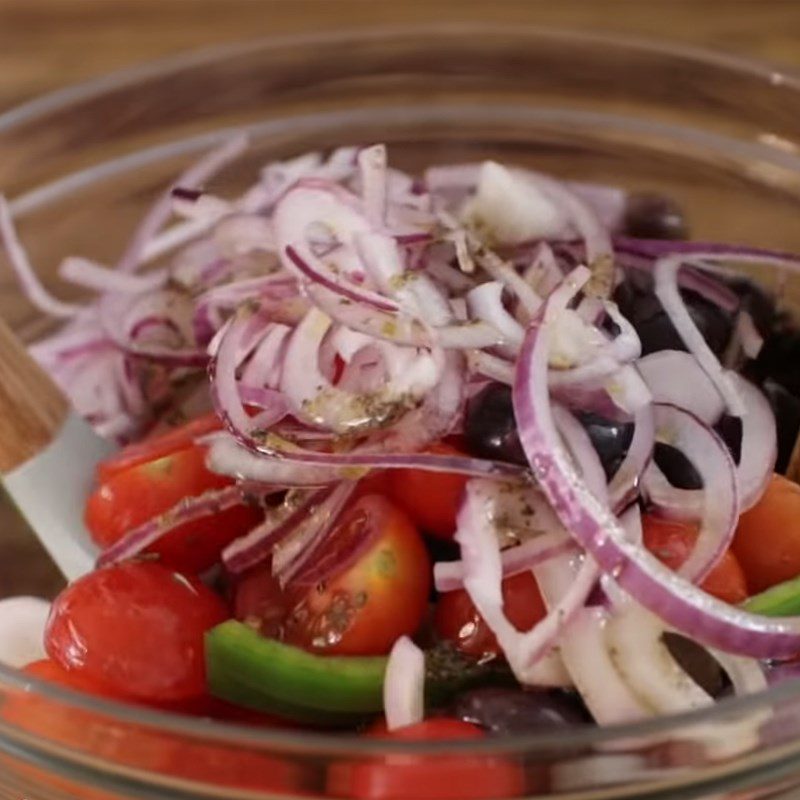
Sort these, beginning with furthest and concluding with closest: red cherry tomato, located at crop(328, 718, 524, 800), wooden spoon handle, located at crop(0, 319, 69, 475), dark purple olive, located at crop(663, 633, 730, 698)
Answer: wooden spoon handle, located at crop(0, 319, 69, 475) → dark purple olive, located at crop(663, 633, 730, 698) → red cherry tomato, located at crop(328, 718, 524, 800)

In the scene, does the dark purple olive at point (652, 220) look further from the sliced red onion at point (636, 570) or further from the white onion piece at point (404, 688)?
the white onion piece at point (404, 688)

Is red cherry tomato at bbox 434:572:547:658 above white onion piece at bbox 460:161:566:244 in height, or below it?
below

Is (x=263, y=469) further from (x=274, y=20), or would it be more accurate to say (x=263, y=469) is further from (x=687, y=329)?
(x=274, y=20)

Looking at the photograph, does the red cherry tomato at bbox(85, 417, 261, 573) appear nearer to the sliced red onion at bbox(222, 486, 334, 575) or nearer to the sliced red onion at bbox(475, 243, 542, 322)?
the sliced red onion at bbox(222, 486, 334, 575)

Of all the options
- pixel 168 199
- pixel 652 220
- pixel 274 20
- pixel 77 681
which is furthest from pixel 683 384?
pixel 274 20

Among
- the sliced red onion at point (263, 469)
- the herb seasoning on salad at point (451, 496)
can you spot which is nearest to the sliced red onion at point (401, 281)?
the herb seasoning on salad at point (451, 496)

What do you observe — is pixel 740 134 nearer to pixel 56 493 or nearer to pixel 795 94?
pixel 795 94

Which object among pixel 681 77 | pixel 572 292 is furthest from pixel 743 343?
pixel 681 77

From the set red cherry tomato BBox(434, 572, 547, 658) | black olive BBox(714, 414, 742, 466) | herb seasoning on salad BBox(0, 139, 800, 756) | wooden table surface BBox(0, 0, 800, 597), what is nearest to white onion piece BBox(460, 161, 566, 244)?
herb seasoning on salad BBox(0, 139, 800, 756)
